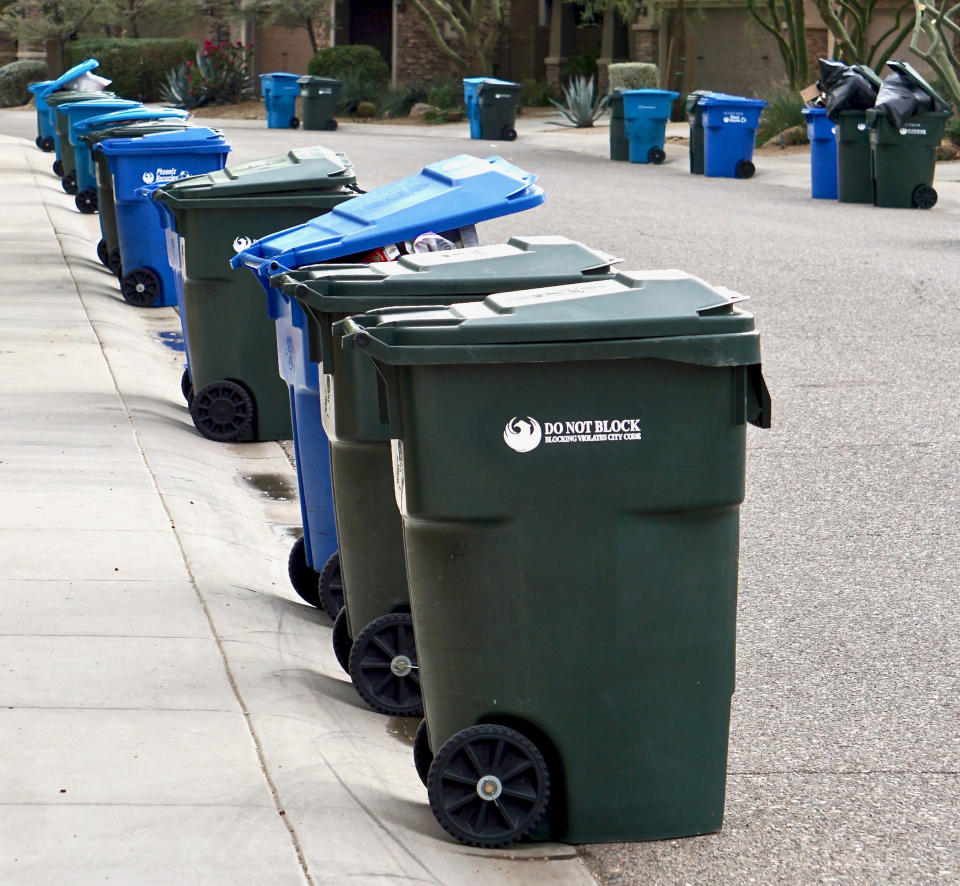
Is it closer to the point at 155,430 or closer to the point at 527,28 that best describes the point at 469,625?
the point at 155,430

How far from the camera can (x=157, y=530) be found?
19.5 ft

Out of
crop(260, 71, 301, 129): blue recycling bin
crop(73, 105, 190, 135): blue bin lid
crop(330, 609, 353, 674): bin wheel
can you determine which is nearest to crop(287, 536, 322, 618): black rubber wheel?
crop(330, 609, 353, 674): bin wheel

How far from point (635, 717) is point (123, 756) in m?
1.26

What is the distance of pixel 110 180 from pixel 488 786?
9.90 meters

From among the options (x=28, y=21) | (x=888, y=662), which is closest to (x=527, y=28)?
(x=28, y=21)

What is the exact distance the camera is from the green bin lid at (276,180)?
723 cm

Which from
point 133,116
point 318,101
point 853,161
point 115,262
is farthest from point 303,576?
point 318,101

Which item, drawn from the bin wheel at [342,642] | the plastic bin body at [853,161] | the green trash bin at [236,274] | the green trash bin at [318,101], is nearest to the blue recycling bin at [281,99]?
the green trash bin at [318,101]

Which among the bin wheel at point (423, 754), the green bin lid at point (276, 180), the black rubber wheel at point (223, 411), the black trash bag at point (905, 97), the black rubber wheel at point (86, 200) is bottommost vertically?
the black rubber wheel at point (86, 200)

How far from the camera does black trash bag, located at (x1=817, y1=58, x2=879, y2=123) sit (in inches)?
729

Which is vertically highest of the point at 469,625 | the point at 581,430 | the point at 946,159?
the point at 581,430

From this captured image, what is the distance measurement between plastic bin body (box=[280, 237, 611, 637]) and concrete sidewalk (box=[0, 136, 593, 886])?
384 mm

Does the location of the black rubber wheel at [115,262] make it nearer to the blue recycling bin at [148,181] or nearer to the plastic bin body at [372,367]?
the blue recycling bin at [148,181]

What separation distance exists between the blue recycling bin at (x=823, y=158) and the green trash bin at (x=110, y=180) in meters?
9.66
